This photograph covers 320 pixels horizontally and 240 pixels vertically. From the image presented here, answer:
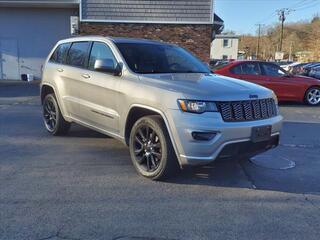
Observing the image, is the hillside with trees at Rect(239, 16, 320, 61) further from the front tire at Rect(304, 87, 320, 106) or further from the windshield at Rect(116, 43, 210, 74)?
the windshield at Rect(116, 43, 210, 74)

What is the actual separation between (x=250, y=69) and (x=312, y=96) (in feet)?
7.77

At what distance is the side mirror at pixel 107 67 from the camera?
557 cm

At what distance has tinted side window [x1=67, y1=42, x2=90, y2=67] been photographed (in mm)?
6580

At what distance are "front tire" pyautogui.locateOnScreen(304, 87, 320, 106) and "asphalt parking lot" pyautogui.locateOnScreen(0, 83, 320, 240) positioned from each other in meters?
6.61

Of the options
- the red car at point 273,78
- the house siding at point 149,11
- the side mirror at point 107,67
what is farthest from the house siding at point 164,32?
the side mirror at point 107,67

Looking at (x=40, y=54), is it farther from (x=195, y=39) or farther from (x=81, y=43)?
(x=81, y=43)

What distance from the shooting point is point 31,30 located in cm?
1927

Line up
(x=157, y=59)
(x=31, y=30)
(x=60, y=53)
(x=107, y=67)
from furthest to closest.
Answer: (x=31, y=30) → (x=60, y=53) → (x=157, y=59) → (x=107, y=67)

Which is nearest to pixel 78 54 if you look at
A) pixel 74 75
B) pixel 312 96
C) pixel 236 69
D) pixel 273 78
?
pixel 74 75

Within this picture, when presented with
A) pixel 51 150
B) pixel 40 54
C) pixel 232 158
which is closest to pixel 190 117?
pixel 232 158

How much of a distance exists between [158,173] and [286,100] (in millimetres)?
9268

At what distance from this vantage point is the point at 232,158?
484 cm

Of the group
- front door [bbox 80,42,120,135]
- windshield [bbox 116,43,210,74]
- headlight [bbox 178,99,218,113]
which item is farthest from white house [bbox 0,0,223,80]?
headlight [bbox 178,99,218,113]

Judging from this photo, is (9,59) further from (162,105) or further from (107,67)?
(162,105)
